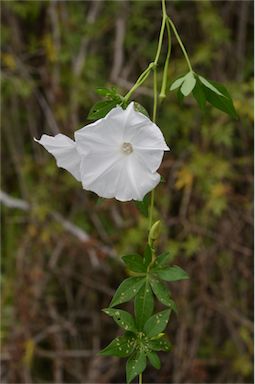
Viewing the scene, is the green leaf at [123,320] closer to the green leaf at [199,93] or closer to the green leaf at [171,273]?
the green leaf at [171,273]

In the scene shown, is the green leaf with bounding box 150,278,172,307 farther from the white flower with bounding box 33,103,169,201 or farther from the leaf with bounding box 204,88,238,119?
the leaf with bounding box 204,88,238,119

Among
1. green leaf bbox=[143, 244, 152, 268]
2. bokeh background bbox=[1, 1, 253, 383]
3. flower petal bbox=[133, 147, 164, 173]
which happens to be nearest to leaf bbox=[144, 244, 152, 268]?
green leaf bbox=[143, 244, 152, 268]

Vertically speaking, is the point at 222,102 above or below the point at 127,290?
above

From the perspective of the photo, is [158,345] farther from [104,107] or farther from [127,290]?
[104,107]

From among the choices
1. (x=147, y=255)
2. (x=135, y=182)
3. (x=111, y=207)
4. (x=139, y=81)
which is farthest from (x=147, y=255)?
(x=111, y=207)

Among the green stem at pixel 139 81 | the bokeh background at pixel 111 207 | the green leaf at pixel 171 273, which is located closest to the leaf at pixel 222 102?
the green stem at pixel 139 81

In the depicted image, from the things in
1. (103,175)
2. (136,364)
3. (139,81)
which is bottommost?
(136,364)

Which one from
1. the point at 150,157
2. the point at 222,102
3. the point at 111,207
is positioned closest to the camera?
the point at 150,157
